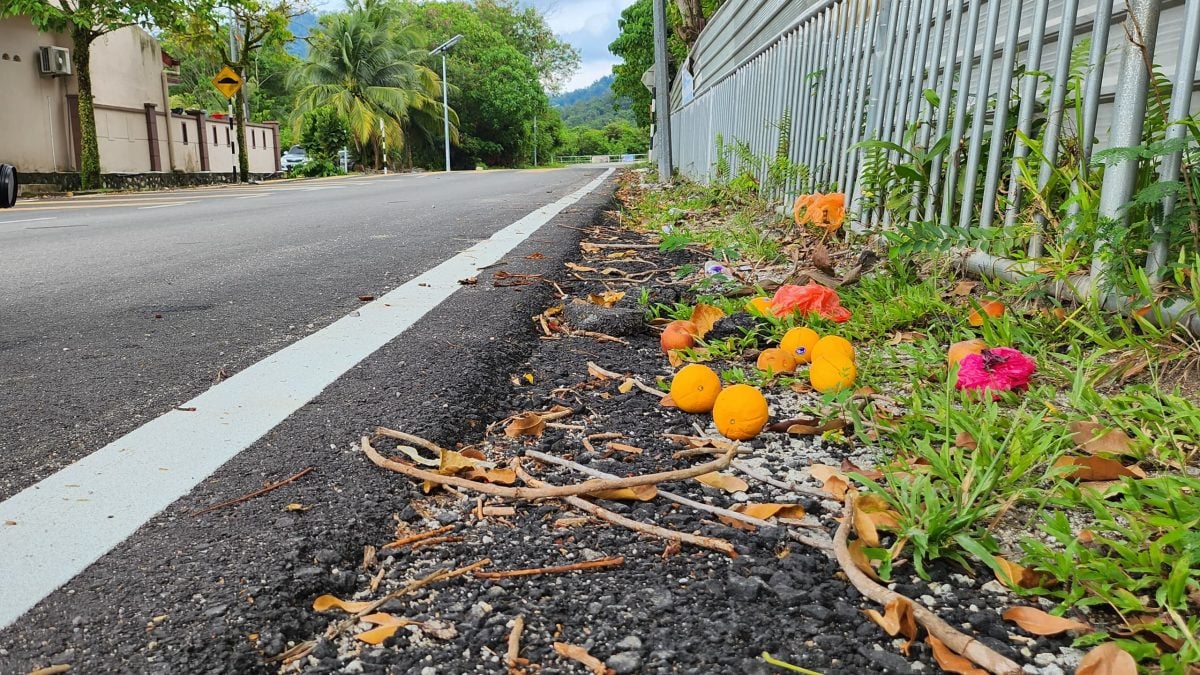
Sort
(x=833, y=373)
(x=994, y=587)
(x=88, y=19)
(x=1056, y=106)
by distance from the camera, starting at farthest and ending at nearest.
Answer: (x=88, y=19)
(x=1056, y=106)
(x=833, y=373)
(x=994, y=587)

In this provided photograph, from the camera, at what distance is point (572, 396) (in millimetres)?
2057

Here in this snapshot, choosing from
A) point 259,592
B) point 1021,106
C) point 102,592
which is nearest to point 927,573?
point 259,592

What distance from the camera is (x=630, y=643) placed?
1.04 m

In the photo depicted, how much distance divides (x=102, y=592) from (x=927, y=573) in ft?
3.67

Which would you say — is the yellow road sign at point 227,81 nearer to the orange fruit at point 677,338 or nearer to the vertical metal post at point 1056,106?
the orange fruit at point 677,338

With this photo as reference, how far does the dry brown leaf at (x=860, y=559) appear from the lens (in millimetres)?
1187

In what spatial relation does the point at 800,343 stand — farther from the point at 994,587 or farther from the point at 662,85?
the point at 662,85

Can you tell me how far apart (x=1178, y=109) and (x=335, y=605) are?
2.25 m

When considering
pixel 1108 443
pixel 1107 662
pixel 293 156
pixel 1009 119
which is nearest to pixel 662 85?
pixel 1009 119

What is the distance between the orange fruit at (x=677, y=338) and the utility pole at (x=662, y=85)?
11.2 m

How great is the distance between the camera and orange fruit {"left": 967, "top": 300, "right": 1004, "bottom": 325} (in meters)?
2.40

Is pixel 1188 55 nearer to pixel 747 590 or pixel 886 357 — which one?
pixel 886 357

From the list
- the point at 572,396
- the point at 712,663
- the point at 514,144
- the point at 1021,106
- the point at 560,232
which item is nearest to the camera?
the point at 712,663

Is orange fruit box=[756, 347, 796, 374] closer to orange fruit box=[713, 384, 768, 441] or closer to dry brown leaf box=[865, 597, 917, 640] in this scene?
orange fruit box=[713, 384, 768, 441]
